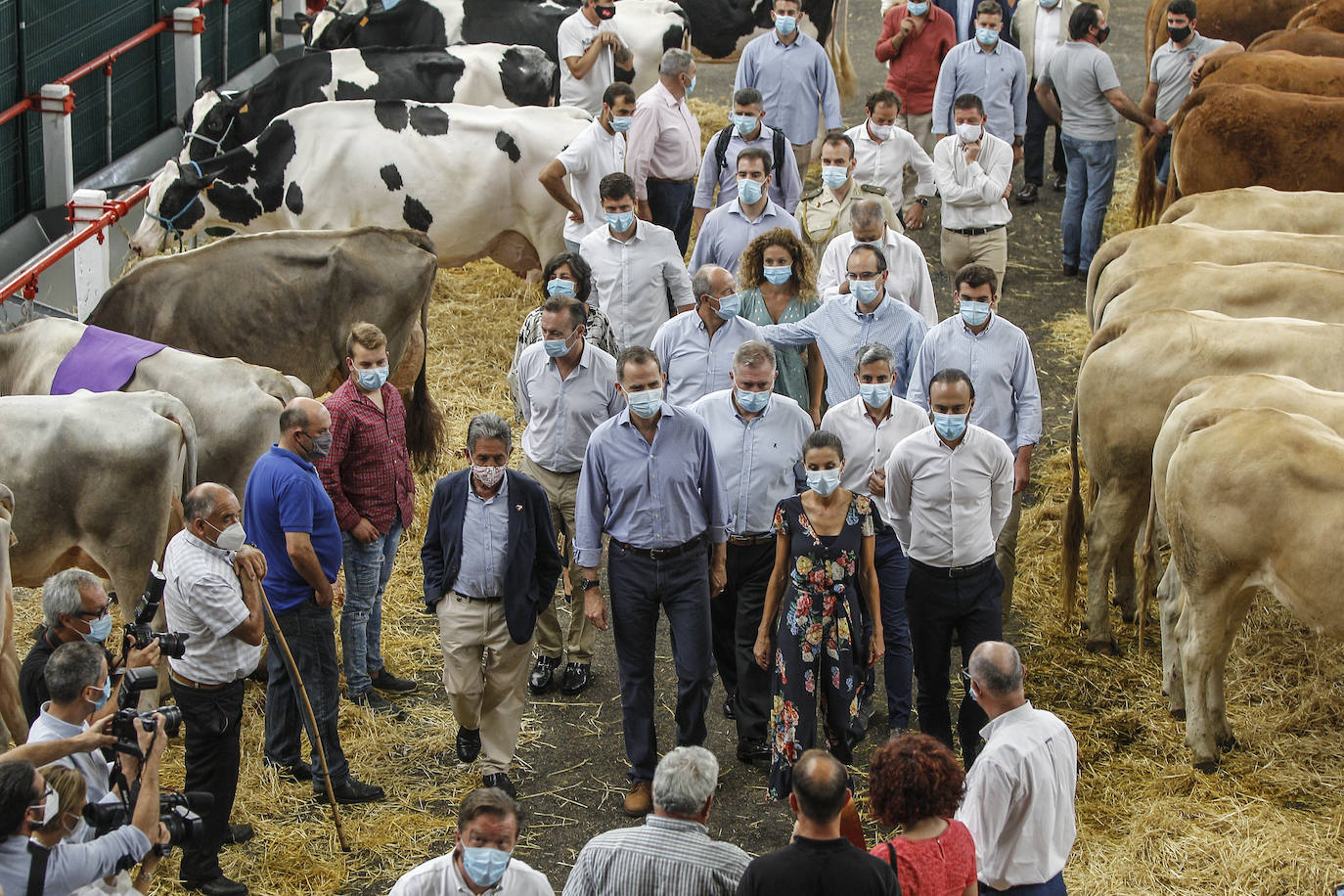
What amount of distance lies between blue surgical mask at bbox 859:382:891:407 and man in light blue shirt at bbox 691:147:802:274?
2197 mm

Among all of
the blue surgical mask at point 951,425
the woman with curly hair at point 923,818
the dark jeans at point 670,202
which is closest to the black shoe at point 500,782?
the blue surgical mask at point 951,425

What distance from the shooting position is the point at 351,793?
6902mm

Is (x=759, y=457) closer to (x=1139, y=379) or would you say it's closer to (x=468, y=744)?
(x=468, y=744)

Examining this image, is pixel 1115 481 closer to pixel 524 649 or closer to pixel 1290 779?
pixel 1290 779

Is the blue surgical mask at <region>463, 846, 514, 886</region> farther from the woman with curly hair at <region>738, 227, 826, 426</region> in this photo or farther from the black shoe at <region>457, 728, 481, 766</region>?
the woman with curly hair at <region>738, 227, 826, 426</region>

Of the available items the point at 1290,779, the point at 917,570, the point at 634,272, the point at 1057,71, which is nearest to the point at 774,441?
the point at 917,570

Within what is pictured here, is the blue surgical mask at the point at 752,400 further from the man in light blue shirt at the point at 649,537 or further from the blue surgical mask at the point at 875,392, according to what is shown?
the blue surgical mask at the point at 875,392

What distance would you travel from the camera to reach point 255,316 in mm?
9555

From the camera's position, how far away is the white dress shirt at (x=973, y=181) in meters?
10.6

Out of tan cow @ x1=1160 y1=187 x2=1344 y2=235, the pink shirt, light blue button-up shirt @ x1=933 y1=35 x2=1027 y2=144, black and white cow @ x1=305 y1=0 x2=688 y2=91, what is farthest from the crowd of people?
black and white cow @ x1=305 y1=0 x2=688 y2=91

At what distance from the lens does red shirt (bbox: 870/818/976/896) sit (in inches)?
178

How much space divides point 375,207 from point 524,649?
549 cm

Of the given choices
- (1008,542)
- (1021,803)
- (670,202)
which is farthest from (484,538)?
(670,202)

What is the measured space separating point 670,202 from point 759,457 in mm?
4499
